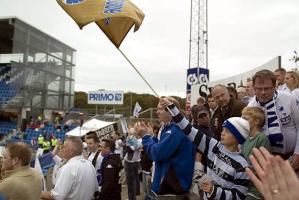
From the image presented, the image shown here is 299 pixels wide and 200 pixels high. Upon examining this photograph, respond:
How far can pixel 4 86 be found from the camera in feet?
101

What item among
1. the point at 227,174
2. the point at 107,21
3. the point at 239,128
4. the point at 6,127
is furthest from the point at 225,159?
the point at 6,127

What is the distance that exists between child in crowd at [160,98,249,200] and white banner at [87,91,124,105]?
15417mm

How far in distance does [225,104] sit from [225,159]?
1.56m

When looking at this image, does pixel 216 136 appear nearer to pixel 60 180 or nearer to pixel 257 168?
pixel 60 180

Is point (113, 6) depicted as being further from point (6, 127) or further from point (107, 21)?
point (6, 127)

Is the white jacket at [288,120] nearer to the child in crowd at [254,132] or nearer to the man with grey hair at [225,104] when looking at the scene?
the child in crowd at [254,132]

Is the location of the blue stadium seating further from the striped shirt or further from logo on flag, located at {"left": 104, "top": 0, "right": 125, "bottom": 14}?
the striped shirt

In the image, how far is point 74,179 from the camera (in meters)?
4.55

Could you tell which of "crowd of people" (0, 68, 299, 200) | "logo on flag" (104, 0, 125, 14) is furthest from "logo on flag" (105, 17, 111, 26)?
"crowd of people" (0, 68, 299, 200)

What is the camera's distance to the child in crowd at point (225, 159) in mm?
3018

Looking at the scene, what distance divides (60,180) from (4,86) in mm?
28552

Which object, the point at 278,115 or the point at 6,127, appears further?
the point at 6,127

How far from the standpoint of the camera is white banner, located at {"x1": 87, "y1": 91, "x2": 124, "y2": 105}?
62.3 feet

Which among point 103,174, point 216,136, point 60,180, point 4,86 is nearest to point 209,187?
point 216,136
